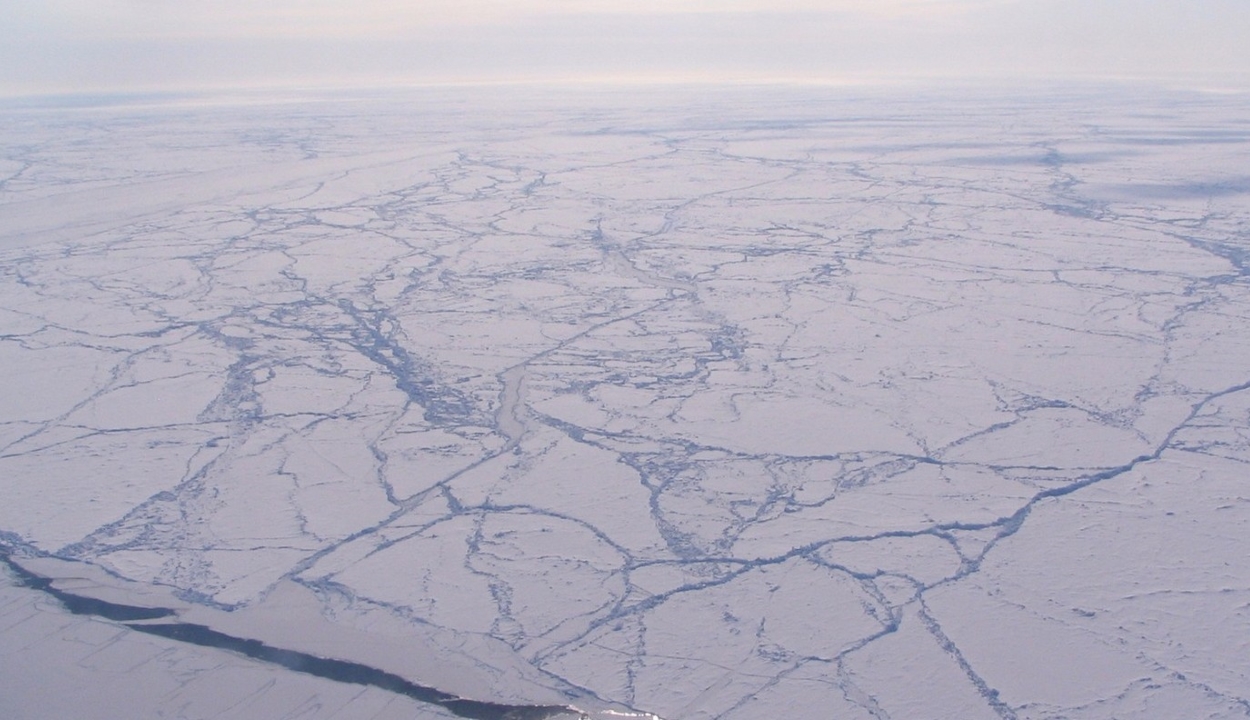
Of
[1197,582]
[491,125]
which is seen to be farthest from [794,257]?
[491,125]

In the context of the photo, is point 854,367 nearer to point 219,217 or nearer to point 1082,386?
point 1082,386

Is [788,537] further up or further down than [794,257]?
further down

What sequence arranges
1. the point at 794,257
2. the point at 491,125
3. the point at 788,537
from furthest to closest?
the point at 491,125, the point at 794,257, the point at 788,537

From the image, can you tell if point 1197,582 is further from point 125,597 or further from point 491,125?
point 491,125

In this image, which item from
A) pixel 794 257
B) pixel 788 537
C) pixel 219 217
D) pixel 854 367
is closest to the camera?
pixel 788 537

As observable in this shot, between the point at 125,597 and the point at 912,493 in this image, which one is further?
the point at 912,493

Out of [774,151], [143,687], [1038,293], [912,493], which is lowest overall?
[143,687]

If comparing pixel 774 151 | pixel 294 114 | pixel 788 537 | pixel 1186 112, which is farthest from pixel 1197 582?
pixel 294 114
